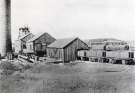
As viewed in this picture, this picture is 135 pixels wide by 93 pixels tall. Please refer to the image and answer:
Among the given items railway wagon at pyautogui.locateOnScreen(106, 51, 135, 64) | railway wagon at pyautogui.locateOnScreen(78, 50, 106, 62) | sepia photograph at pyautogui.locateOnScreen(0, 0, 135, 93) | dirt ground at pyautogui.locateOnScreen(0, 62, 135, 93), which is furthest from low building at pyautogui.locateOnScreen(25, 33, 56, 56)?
railway wagon at pyautogui.locateOnScreen(106, 51, 135, 64)

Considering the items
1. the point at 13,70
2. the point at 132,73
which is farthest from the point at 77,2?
the point at 13,70

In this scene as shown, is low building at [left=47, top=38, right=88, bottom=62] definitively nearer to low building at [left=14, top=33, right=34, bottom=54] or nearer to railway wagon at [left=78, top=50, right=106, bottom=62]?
railway wagon at [left=78, top=50, right=106, bottom=62]

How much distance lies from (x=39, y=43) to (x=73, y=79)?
432 mm

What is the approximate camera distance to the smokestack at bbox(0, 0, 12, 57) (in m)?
1.70

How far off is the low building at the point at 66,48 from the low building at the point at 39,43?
4 cm

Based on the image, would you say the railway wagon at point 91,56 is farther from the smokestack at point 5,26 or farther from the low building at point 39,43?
the smokestack at point 5,26

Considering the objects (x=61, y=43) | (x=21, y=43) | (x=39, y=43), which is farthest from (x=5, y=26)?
(x=61, y=43)

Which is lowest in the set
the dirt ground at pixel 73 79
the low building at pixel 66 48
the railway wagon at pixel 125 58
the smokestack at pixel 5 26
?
the dirt ground at pixel 73 79

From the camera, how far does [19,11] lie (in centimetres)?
170

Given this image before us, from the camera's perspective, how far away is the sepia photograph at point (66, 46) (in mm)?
1337

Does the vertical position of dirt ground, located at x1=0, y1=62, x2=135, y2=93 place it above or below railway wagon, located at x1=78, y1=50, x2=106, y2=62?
below

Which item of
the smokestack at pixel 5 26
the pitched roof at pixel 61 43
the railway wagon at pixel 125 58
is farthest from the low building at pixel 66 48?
the smokestack at pixel 5 26

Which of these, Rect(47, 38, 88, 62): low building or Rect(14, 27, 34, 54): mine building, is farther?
Rect(14, 27, 34, 54): mine building

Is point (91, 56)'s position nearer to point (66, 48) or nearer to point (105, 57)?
point (105, 57)
